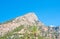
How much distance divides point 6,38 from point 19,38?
12.8 meters

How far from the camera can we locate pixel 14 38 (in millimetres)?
185875

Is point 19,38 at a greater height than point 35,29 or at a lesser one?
greater

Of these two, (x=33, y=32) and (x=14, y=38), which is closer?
(x=33, y=32)

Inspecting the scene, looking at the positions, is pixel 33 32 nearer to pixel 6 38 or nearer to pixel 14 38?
pixel 14 38

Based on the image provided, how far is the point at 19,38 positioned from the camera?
7407 inches

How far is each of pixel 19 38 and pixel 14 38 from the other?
3828 mm

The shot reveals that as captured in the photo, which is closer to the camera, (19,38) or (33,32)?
(33,32)

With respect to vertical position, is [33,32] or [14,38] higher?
[14,38]

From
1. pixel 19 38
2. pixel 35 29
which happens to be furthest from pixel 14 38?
pixel 35 29

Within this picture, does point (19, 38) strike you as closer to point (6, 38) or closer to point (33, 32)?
point (6, 38)

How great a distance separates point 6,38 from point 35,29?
9978cm

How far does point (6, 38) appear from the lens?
197125mm

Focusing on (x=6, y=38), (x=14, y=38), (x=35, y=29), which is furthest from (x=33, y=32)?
(x=6, y=38)

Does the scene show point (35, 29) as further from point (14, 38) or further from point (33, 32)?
point (14, 38)
